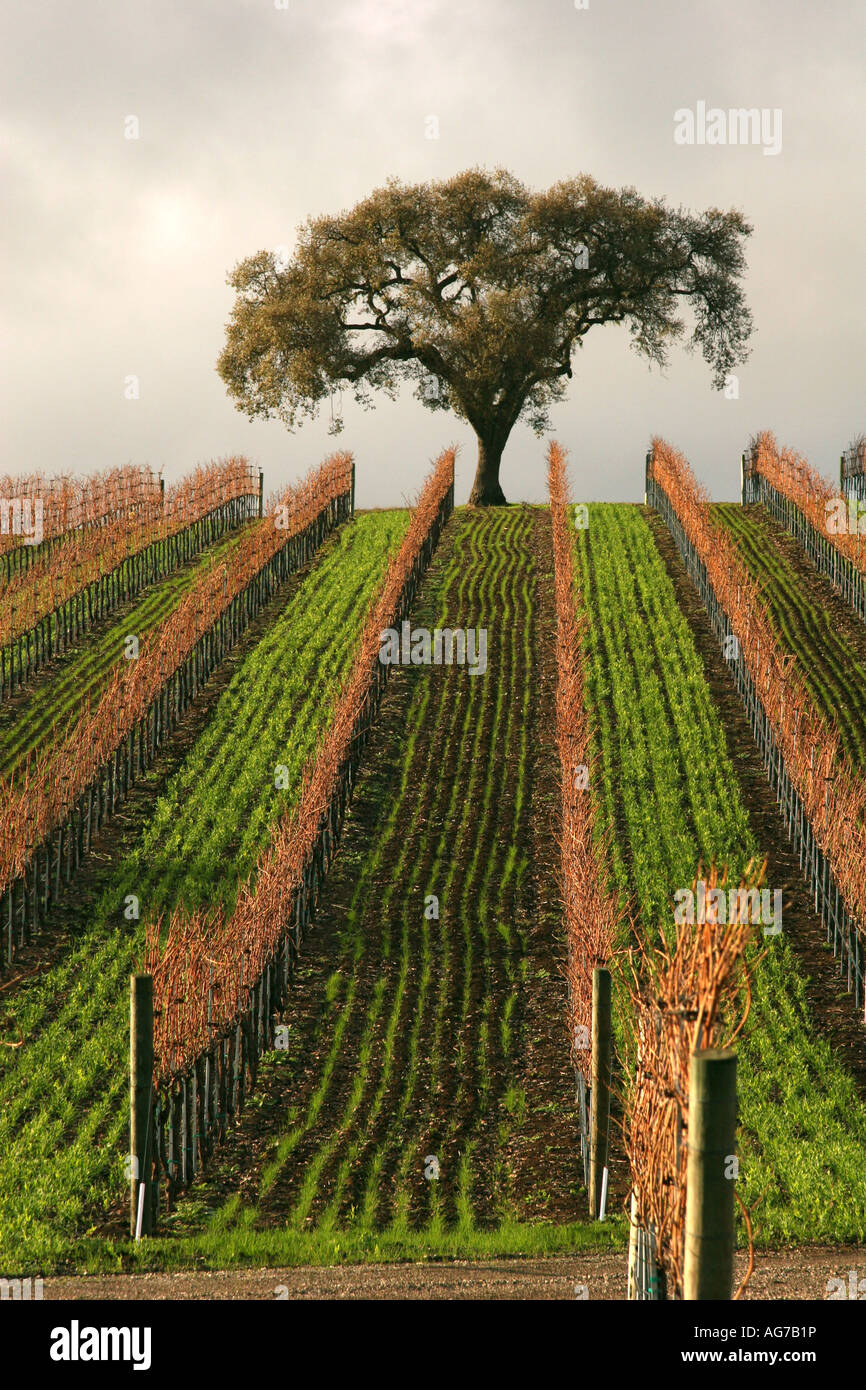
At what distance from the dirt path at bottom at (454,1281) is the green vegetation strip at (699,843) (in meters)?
0.92

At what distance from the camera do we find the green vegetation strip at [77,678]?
2059 centimetres

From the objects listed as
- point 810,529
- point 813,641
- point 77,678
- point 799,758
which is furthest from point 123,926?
point 810,529

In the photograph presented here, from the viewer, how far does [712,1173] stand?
5043mm

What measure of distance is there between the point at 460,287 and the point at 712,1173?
37.7 meters

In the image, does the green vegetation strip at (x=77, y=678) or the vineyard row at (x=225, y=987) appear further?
the green vegetation strip at (x=77, y=678)

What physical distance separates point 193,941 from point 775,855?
8.32 metres

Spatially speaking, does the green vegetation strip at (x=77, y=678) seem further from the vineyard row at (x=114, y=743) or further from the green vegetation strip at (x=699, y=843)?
the green vegetation strip at (x=699, y=843)

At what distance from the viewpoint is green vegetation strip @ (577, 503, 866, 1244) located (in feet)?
32.7

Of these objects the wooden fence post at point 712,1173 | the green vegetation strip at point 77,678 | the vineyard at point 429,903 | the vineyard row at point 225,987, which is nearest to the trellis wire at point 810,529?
the vineyard at point 429,903

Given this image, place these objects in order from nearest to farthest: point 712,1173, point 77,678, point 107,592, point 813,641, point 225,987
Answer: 1. point 712,1173
2. point 225,987
3. point 77,678
4. point 813,641
5. point 107,592

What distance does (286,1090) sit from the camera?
468 inches

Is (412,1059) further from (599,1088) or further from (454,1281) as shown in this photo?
(454,1281)

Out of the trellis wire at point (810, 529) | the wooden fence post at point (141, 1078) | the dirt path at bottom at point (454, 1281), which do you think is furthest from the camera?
the trellis wire at point (810, 529)
